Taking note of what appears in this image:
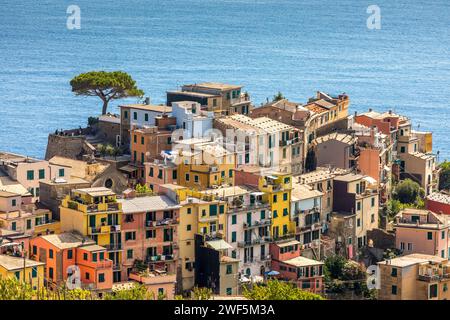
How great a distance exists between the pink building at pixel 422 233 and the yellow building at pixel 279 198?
363cm

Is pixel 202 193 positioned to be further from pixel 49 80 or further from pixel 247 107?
pixel 49 80

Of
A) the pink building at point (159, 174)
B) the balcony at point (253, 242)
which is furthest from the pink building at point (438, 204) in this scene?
the pink building at point (159, 174)

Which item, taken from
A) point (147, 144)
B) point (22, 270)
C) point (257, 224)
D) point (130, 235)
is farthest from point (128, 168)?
point (22, 270)

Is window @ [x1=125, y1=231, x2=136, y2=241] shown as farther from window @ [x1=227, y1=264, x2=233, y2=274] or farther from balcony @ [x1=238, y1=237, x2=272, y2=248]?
balcony @ [x1=238, y1=237, x2=272, y2=248]

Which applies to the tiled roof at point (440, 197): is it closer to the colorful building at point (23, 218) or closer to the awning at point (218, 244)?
the awning at point (218, 244)

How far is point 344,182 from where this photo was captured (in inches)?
1945

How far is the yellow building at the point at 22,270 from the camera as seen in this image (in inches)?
1519

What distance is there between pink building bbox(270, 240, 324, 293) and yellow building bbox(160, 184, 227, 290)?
201cm

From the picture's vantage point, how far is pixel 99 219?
137 feet

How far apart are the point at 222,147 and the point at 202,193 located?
16.2 ft

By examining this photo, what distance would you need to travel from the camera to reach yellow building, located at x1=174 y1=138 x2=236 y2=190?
153ft

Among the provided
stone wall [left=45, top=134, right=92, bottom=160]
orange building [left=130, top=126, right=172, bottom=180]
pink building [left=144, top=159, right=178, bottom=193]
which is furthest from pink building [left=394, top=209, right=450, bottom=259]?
stone wall [left=45, top=134, right=92, bottom=160]

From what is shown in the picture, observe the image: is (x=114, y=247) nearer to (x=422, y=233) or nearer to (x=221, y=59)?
(x=422, y=233)
